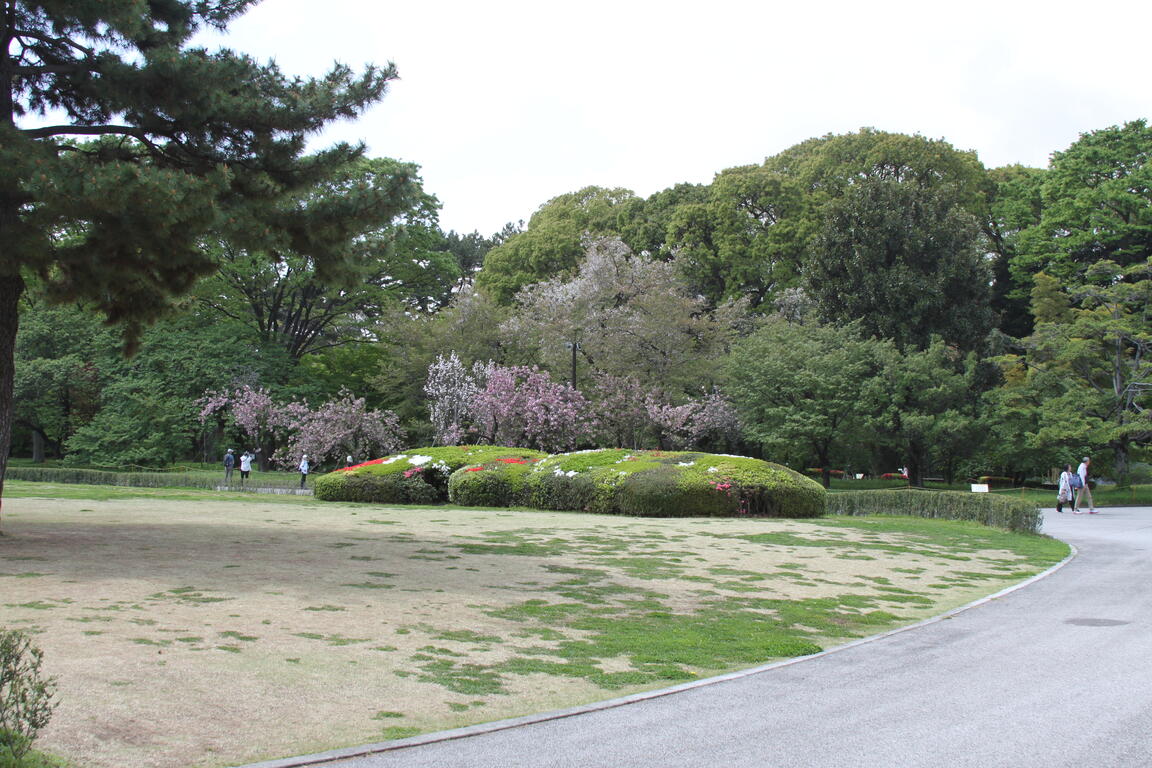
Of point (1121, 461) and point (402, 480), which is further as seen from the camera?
point (1121, 461)

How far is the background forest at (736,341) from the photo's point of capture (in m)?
31.4

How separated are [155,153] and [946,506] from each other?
18.3 metres

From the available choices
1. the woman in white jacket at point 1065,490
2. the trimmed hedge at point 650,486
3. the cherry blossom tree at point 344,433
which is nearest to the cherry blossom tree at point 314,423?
the cherry blossom tree at point 344,433

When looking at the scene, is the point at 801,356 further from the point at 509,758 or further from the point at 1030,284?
the point at 509,758

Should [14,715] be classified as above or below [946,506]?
below

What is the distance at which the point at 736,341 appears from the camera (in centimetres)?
3884

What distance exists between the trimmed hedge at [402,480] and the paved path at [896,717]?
18080mm

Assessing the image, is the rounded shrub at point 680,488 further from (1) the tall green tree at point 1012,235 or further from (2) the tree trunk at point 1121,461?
(1) the tall green tree at point 1012,235

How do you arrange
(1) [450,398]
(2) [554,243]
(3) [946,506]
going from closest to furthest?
(3) [946,506]
(1) [450,398]
(2) [554,243]

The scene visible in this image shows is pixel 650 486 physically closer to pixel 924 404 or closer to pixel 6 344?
pixel 6 344

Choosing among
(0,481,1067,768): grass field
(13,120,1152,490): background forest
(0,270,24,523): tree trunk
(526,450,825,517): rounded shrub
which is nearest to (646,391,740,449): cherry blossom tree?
(13,120,1152,490): background forest

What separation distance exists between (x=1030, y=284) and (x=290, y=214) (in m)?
41.2

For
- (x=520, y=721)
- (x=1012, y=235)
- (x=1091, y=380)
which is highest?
(x=1012, y=235)

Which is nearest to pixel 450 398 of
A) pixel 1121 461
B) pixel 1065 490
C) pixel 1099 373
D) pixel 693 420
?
pixel 693 420
